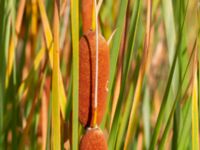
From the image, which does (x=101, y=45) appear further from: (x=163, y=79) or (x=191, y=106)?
(x=163, y=79)

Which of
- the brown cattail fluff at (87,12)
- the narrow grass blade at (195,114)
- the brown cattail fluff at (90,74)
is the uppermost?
the brown cattail fluff at (87,12)

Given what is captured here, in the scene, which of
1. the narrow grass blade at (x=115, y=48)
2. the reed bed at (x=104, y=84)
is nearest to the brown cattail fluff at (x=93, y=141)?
the reed bed at (x=104, y=84)

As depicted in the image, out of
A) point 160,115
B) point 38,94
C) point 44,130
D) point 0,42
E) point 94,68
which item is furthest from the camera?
point 38,94

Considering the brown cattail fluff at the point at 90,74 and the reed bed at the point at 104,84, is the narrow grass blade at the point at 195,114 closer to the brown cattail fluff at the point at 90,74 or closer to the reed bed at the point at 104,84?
the reed bed at the point at 104,84

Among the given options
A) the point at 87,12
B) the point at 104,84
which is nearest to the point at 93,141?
the point at 104,84

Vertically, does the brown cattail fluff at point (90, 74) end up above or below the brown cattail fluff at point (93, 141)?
above

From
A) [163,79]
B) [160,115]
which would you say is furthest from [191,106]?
[163,79]

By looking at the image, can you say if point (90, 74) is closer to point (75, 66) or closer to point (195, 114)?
point (75, 66)
